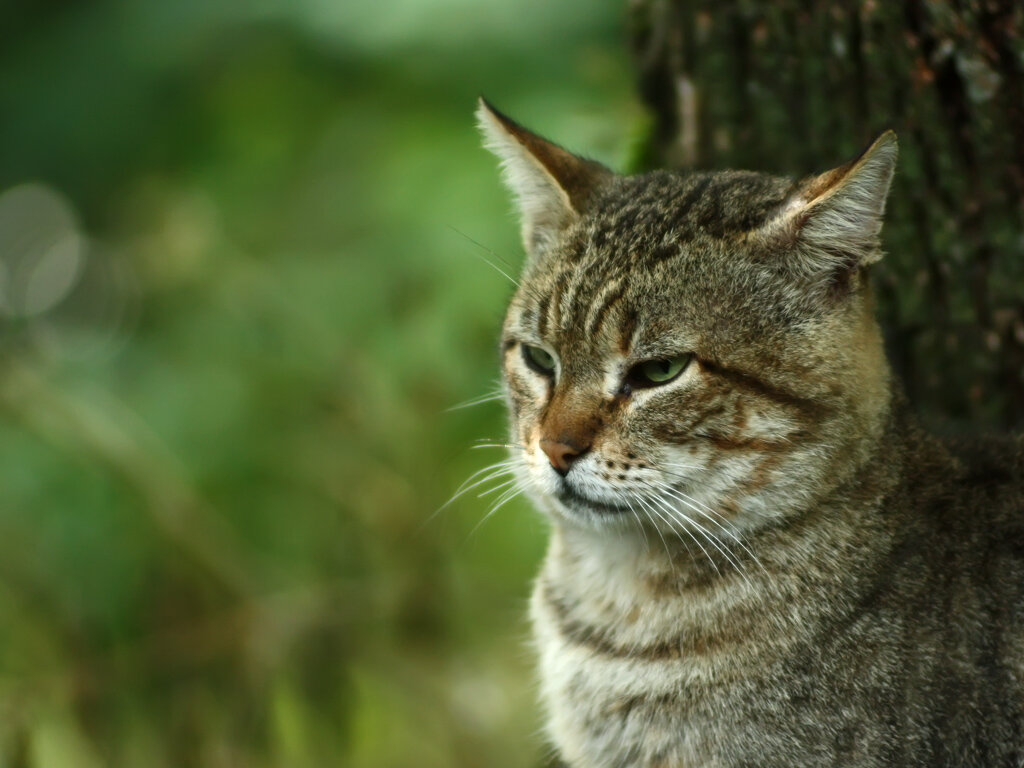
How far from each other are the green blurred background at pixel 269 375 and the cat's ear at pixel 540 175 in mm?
781

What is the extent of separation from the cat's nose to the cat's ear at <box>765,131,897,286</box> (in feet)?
2.17

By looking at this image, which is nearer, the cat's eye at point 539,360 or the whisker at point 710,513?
the whisker at point 710,513

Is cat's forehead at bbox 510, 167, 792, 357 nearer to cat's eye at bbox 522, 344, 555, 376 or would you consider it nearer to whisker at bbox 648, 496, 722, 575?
cat's eye at bbox 522, 344, 555, 376

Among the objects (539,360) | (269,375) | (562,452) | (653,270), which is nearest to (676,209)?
(653,270)

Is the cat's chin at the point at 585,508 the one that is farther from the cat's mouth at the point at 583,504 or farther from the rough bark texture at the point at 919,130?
the rough bark texture at the point at 919,130

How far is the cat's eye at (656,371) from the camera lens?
250 cm

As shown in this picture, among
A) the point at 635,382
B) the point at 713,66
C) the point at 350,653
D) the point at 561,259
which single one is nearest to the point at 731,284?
the point at 635,382

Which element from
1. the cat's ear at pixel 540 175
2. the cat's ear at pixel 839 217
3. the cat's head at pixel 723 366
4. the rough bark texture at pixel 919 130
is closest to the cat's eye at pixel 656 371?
the cat's head at pixel 723 366

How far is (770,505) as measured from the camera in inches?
98.2

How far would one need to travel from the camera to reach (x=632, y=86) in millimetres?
3748

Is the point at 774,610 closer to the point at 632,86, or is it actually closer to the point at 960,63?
the point at 960,63

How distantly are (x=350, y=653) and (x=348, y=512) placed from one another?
57 centimetres

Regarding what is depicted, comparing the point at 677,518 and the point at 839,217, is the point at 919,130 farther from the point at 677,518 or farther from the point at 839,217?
the point at 677,518

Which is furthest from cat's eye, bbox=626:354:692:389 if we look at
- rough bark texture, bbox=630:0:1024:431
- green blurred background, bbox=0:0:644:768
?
green blurred background, bbox=0:0:644:768
